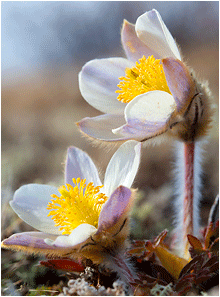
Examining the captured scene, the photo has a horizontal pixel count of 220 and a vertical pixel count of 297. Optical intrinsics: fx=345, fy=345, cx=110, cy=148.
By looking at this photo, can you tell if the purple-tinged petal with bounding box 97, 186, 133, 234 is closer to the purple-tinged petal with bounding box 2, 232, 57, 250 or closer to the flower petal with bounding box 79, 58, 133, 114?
the purple-tinged petal with bounding box 2, 232, 57, 250

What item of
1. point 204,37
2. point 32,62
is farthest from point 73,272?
point 204,37

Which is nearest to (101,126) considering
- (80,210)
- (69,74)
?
(80,210)

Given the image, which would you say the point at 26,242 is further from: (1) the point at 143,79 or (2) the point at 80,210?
(1) the point at 143,79

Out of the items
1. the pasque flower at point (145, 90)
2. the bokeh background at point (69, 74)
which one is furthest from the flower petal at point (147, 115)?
the bokeh background at point (69, 74)

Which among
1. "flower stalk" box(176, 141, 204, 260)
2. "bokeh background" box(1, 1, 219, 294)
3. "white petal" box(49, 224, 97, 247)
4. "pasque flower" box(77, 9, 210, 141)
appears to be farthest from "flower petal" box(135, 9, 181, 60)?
"white petal" box(49, 224, 97, 247)

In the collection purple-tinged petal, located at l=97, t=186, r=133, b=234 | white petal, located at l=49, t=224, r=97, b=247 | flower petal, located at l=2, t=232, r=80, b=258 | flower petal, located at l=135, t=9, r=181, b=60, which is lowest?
flower petal, located at l=2, t=232, r=80, b=258

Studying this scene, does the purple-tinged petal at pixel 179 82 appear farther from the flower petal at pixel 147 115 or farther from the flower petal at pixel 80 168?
the flower petal at pixel 80 168
